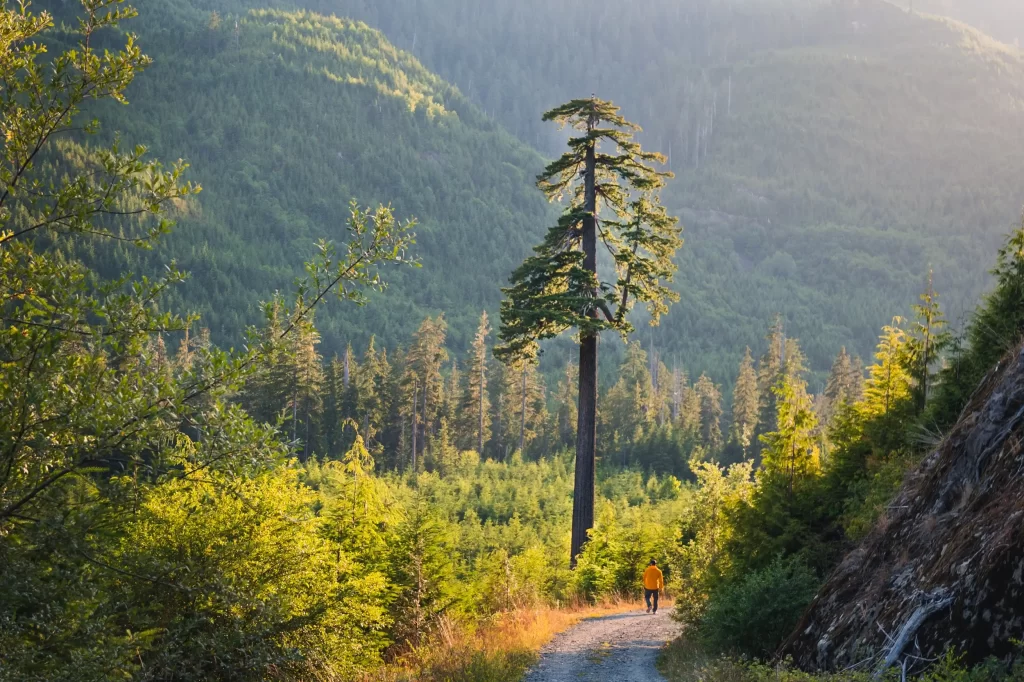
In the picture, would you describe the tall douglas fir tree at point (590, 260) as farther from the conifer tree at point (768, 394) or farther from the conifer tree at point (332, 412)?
the conifer tree at point (332, 412)

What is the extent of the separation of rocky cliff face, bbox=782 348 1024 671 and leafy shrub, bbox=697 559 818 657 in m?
1.03

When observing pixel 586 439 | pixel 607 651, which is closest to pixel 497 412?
pixel 586 439

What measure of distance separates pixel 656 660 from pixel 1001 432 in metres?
6.96

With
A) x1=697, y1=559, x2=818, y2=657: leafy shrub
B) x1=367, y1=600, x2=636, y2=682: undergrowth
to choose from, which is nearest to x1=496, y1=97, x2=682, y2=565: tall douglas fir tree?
x1=367, y1=600, x2=636, y2=682: undergrowth

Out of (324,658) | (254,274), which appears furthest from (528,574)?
(254,274)

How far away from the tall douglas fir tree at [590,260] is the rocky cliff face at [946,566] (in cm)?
1162

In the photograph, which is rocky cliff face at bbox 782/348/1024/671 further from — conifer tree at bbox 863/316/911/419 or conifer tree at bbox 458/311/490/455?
conifer tree at bbox 458/311/490/455

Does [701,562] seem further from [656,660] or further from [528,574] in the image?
[528,574]

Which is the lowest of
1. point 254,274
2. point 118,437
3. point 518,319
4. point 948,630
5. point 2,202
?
point 948,630

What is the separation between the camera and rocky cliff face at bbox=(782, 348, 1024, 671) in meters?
6.39

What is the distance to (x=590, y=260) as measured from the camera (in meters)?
22.2

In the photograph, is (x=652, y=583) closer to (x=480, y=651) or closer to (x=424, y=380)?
(x=480, y=651)

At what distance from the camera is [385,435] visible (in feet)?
263

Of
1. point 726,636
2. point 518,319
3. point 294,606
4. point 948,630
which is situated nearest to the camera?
point 948,630
